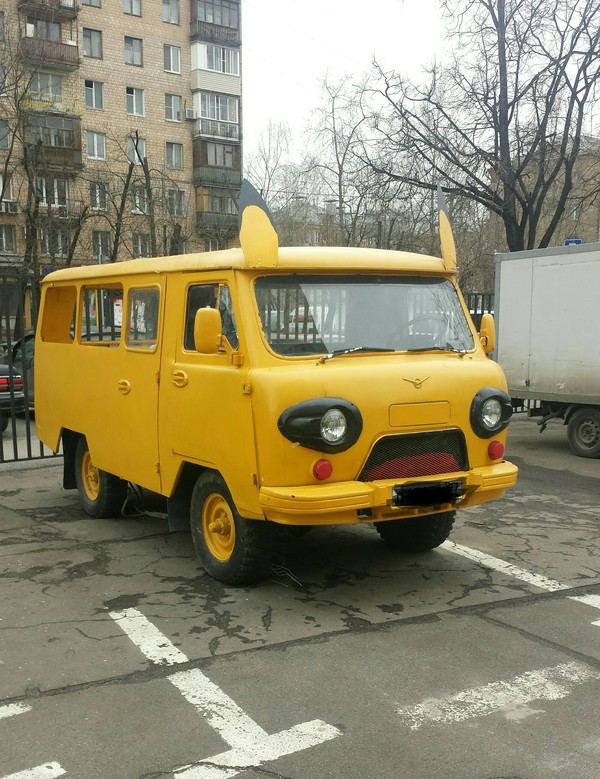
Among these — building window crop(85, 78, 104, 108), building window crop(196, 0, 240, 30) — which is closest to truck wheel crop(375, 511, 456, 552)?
building window crop(85, 78, 104, 108)

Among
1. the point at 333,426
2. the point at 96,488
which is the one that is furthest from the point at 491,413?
the point at 96,488

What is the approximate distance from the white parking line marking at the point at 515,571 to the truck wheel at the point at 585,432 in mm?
5177

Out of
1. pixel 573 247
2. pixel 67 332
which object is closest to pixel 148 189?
pixel 573 247

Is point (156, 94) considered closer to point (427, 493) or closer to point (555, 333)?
point (555, 333)

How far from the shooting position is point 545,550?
670 centimetres

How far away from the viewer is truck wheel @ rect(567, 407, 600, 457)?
37.0 ft

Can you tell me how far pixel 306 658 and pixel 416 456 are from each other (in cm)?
152

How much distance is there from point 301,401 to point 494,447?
157 cm

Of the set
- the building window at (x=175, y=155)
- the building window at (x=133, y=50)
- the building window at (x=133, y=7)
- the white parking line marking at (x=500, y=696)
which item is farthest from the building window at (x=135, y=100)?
the white parking line marking at (x=500, y=696)

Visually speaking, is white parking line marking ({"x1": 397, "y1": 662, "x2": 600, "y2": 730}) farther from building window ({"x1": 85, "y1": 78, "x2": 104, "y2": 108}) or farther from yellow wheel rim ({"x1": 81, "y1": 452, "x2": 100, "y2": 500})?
building window ({"x1": 85, "y1": 78, "x2": 104, "y2": 108})

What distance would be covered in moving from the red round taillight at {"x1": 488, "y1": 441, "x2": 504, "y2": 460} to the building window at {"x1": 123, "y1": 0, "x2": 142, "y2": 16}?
1867 inches

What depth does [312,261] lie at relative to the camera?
216 inches

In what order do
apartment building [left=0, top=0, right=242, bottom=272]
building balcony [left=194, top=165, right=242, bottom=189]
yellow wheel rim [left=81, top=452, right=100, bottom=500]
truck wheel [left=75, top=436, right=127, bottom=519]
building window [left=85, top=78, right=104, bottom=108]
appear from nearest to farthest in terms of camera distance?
truck wheel [left=75, top=436, right=127, bottom=519], yellow wheel rim [left=81, top=452, right=100, bottom=500], apartment building [left=0, top=0, right=242, bottom=272], building window [left=85, top=78, right=104, bottom=108], building balcony [left=194, top=165, right=242, bottom=189]

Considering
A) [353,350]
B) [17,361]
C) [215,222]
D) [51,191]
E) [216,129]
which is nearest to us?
[353,350]
